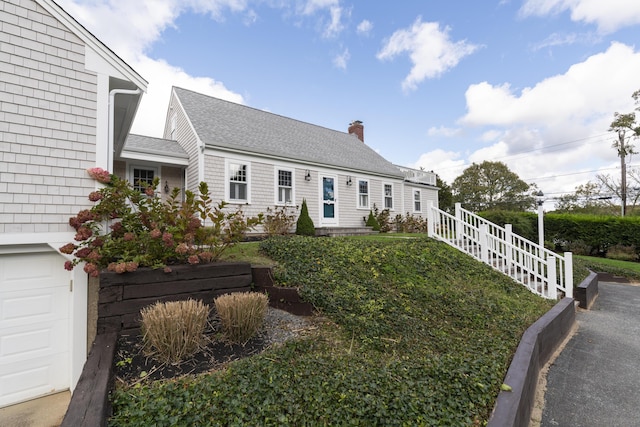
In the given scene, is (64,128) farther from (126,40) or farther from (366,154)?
(366,154)

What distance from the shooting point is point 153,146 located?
31.4 feet

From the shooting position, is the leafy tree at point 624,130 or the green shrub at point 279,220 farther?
the leafy tree at point 624,130

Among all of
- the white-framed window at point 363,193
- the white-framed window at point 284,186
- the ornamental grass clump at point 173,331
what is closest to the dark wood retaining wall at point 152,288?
the ornamental grass clump at point 173,331

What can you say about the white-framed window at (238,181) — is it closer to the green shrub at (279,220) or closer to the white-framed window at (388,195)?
the green shrub at (279,220)

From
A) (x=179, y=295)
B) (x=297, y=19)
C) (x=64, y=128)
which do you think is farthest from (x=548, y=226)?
(x=64, y=128)

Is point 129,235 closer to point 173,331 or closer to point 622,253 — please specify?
point 173,331

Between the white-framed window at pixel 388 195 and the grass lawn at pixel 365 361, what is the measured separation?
886cm

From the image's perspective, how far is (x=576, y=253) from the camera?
13.8m

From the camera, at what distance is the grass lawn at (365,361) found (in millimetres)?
1906

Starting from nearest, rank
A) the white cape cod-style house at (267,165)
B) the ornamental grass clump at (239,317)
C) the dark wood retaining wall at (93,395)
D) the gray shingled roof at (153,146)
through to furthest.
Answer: the dark wood retaining wall at (93,395) < the ornamental grass clump at (239,317) < the gray shingled roof at (153,146) < the white cape cod-style house at (267,165)

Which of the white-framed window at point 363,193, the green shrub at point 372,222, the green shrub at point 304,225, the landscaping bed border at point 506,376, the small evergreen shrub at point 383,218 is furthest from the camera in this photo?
the small evergreen shrub at point 383,218

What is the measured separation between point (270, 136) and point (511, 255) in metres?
8.99

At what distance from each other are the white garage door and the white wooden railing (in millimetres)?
7624

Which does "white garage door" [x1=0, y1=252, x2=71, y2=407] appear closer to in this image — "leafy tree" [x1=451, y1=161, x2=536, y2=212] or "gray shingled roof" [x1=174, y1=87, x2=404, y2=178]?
"gray shingled roof" [x1=174, y1=87, x2=404, y2=178]
